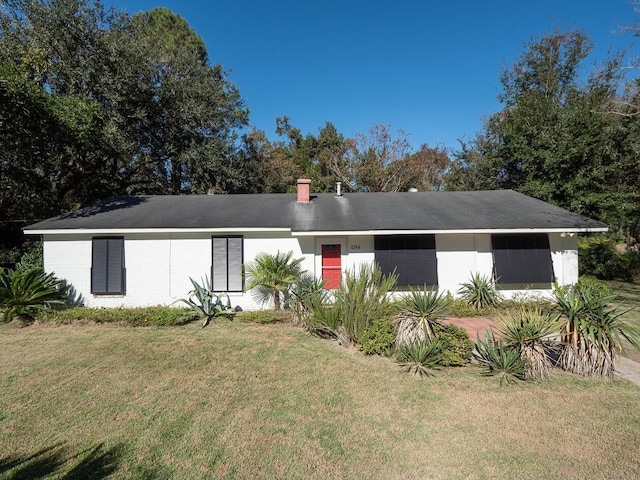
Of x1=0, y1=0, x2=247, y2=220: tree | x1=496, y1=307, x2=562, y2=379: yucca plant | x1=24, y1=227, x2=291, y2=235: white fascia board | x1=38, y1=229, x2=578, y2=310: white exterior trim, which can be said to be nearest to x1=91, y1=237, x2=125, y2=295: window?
x1=38, y1=229, x2=578, y2=310: white exterior trim

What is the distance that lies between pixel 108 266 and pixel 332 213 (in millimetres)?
8236

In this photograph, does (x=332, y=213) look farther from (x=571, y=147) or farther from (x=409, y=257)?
(x=571, y=147)

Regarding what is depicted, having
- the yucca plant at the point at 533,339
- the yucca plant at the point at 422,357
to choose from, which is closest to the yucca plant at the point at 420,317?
the yucca plant at the point at 422,357

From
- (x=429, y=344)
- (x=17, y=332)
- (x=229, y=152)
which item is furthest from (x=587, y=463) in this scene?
(x=229, y=152)

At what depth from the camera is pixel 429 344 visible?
21.5 feet

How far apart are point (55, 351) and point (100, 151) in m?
14.2

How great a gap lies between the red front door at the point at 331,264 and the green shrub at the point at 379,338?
4.24 m

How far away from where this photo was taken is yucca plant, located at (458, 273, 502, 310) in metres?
10.7

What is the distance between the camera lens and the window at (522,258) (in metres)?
11.2

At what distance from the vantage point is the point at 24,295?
9.77 m

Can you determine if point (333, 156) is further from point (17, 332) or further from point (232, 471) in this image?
point (232, 471)

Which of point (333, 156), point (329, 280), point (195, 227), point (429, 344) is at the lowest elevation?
point (429, 344)

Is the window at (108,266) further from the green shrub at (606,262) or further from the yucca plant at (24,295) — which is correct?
the green shrub at (606,262)

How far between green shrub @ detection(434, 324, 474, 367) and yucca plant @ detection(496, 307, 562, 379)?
29.7 inches
